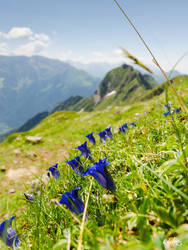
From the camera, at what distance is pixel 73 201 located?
6.13ft

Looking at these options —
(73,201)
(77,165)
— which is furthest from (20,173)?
(73,201)

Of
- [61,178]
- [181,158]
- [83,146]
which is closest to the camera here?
[181,158]

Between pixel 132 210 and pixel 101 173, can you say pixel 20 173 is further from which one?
pixel 132 210

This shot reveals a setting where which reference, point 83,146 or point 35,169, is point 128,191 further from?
point 35,169

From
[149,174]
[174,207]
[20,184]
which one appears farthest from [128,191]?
[20,184]

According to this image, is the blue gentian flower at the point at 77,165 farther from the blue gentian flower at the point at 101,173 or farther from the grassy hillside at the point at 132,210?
the blue gentian flower at the point at 101,173

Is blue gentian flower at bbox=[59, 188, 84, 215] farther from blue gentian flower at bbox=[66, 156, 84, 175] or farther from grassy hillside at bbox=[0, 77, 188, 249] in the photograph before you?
blue gentian flower at bbox=[66, 156, 84, 175]

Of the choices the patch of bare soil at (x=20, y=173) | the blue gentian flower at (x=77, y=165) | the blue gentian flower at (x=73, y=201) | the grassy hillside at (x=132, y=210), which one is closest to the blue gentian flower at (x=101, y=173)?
the grassy hillside at (x=132, y=210)

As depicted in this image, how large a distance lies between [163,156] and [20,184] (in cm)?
1033

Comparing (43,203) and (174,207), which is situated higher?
(43,203)

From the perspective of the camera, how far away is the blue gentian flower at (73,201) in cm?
179

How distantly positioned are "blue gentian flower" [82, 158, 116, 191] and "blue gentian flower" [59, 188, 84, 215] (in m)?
0.23

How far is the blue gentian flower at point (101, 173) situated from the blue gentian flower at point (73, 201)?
0.23 metres

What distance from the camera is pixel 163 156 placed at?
2.28 meters
